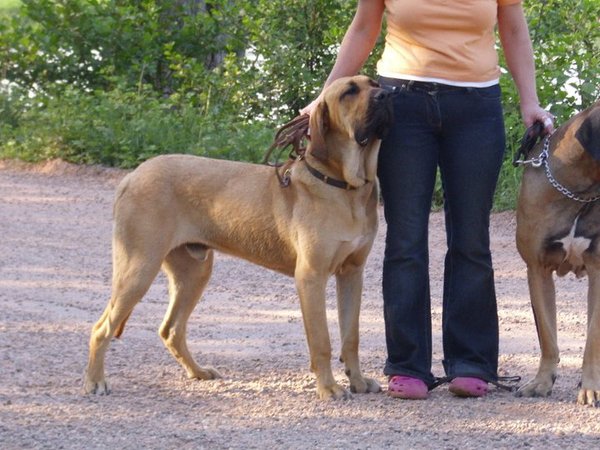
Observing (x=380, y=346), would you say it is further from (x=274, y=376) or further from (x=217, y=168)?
(x=217, y=168)

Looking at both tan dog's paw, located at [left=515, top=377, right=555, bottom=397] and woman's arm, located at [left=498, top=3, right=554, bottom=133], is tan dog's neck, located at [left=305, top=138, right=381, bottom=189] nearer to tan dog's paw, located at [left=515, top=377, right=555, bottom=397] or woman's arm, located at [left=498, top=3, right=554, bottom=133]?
woman's arm, located at [left=498, top=3, right=554, bottom=133]

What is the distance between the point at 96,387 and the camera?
5.62 m

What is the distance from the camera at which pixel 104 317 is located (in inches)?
225

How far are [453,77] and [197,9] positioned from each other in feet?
31.9

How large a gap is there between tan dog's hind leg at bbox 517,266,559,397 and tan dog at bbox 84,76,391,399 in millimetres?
750

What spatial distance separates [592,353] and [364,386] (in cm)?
105

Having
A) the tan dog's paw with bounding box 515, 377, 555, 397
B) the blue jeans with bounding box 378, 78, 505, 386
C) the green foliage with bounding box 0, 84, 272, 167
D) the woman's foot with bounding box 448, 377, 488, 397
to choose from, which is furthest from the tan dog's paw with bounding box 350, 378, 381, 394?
the green foliage with bounding box 0, 84, 272, 167

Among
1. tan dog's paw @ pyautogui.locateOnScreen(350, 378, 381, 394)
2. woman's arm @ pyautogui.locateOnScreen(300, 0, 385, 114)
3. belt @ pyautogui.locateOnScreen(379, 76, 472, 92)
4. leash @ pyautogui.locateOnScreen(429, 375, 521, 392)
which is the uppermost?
woman's arm @ pyautogui.locateOnScreen(300, 0, 385, 114)

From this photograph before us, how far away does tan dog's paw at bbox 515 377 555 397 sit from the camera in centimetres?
558

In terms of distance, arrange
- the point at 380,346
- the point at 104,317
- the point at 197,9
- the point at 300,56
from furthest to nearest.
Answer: the point at 197,9
the point at 300,56
the point at 380,346
the point at 104,317

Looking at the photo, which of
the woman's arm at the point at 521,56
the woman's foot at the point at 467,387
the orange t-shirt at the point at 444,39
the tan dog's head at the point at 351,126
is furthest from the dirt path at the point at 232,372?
the orange t-shirt at the point at 444,39

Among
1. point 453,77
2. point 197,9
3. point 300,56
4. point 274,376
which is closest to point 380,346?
point 274,376

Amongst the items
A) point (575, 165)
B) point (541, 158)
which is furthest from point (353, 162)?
point (575, 165)

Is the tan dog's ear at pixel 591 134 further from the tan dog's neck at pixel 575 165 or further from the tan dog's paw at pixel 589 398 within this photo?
the tan dog's paw at pixel 589 398
